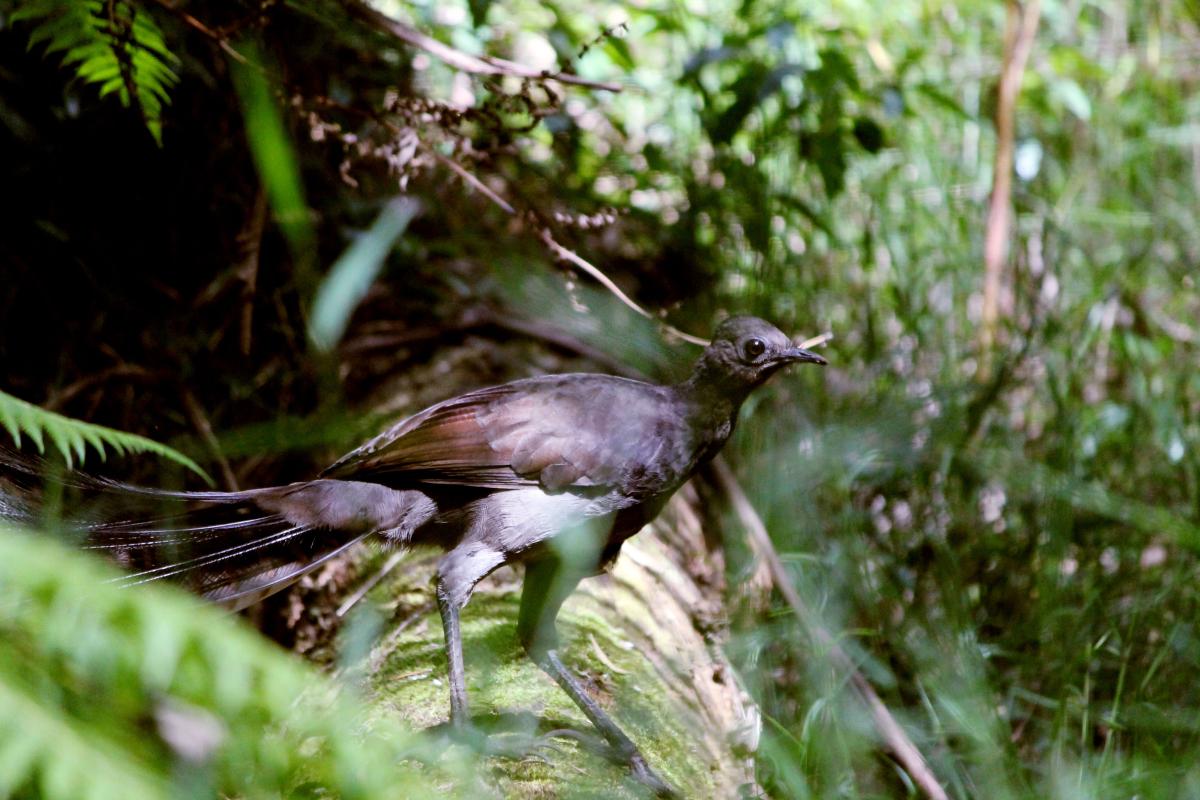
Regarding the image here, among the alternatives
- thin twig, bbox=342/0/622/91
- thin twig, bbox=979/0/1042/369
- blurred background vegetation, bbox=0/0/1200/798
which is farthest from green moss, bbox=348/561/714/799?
thin twig, bbox=979/0/1042/369

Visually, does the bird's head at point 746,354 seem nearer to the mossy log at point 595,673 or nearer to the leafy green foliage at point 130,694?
the mossy log at point 595,673

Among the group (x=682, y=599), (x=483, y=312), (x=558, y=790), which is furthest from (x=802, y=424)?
(x=558, y=790)

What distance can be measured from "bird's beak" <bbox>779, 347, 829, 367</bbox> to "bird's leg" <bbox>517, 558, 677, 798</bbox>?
0.77m

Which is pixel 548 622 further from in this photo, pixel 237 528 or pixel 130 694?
pixel 130 694

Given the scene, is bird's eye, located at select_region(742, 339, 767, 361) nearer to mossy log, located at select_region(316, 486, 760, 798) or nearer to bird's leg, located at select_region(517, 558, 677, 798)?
bird's leg, located at select_region(517, 558, 677, 798)

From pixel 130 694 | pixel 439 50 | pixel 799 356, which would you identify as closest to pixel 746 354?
pixel 799 356

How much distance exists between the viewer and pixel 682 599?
361 centimetres

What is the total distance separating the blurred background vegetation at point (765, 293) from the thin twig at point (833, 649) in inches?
2.4

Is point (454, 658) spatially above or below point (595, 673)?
above

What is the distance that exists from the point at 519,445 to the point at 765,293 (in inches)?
66.3

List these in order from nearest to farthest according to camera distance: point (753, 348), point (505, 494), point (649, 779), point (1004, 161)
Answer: point (649, 779), point (505, 494), point (753, 348), point (1004, 161)

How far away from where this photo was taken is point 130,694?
136cm

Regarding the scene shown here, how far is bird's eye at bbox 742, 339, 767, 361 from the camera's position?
2.99 meters

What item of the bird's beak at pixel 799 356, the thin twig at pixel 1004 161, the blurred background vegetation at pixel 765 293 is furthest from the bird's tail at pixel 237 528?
the thin twig at pixel 1004 161
